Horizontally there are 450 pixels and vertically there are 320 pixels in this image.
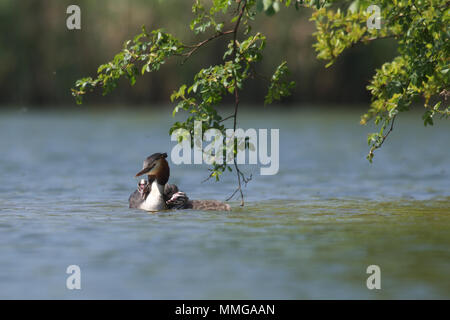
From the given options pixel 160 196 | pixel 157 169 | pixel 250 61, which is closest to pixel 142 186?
pixel 157 169

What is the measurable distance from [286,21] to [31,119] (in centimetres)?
1729

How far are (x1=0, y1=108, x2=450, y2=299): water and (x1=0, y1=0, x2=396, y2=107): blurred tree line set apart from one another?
28.0m

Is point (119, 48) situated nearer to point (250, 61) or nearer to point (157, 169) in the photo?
point (157, 169)

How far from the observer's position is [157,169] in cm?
1491

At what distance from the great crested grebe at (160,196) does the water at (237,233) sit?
1.01 ft

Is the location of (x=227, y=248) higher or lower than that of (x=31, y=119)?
lower

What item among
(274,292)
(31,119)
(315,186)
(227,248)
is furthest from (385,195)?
(31,119)

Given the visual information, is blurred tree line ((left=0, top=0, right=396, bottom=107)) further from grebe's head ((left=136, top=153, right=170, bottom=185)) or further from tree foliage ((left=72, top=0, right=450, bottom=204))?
tree foliage ((left=72, top=0, right=450, bottom=204))

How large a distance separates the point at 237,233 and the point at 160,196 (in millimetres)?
2851

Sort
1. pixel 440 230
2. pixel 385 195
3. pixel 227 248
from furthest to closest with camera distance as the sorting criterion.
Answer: pixel 385 195 → pixel 440 230 → pixel 227 248

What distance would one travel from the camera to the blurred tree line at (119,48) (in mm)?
53469

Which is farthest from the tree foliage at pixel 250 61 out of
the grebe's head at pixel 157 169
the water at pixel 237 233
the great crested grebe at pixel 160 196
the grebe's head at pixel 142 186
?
the grebe's head at pixel 142 186
